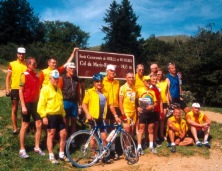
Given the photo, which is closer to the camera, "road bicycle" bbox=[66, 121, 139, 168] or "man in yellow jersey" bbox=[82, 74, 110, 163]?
"road bicycle" bbox=[66, 121, 139, 168]

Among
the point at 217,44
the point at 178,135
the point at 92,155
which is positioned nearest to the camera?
the point at 92,155

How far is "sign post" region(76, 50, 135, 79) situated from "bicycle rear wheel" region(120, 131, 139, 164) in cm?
245

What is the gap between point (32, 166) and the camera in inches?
261

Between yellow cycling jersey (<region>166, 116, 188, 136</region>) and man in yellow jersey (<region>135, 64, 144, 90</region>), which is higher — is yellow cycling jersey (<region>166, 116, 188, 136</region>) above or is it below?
below

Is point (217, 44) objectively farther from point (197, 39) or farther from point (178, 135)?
point (178, 135)

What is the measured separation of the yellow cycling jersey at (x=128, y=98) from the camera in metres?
8.02

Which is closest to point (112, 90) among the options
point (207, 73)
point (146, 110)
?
point (146, 110)

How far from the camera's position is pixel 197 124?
364 inches

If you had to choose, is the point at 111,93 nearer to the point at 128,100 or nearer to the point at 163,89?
the point at 128,100

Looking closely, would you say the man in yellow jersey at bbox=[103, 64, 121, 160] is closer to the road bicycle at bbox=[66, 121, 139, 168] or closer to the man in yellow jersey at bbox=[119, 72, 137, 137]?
the man in yellow jersey at bbox=[119, 72, 137, 137]

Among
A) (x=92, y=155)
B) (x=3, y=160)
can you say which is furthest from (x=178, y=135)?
(x=3, y=160)

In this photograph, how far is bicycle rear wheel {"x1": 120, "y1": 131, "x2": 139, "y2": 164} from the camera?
7477 millimetres

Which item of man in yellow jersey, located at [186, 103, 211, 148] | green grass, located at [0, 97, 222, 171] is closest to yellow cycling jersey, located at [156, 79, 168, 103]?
man in yellow jersey, located at [186, 103, 211, 148]

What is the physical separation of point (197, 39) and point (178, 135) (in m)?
23.9
